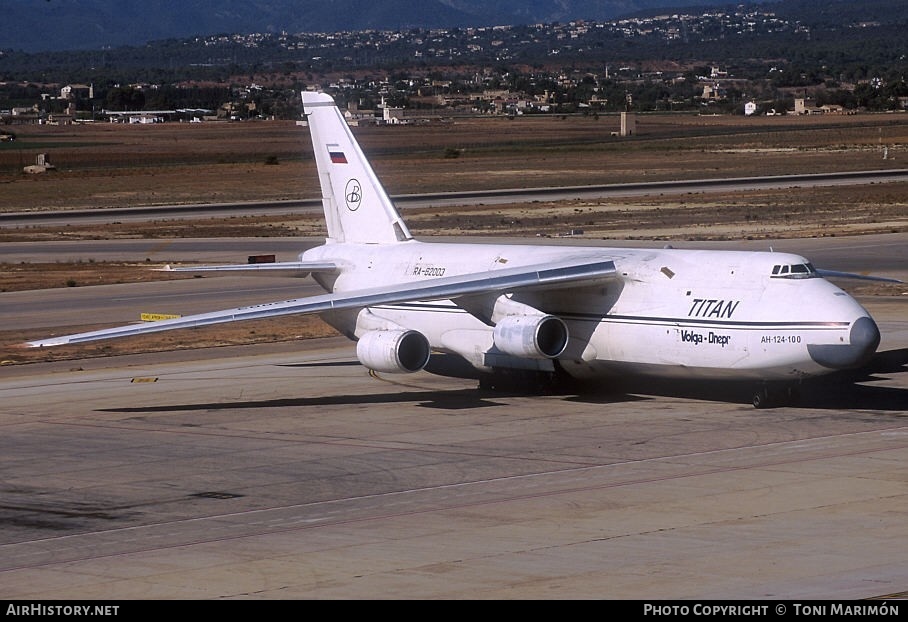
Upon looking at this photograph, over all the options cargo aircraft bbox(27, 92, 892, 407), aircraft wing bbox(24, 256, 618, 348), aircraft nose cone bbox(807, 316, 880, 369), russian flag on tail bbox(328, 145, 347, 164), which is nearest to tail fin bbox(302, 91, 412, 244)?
russian flag on tail bbox(328, 145, 347, 164)

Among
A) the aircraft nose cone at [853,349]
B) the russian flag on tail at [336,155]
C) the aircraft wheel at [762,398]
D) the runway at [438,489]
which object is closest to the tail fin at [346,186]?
the russian flag on tail at [336,155]

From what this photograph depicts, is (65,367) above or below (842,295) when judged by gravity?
below

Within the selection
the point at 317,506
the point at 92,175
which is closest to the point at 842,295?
the point at 317,506

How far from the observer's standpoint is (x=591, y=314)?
31828 millimetres

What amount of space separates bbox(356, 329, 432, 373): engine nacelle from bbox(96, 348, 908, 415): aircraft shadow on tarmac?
121cm

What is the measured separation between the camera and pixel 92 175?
12744 cm

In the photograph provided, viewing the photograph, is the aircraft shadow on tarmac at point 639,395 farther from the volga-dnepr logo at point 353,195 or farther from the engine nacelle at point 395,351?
the volga-dnepr logo at point 353,195

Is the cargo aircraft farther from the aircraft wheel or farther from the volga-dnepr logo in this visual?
the volga-dnepr logo

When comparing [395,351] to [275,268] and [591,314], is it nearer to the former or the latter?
[591,314]

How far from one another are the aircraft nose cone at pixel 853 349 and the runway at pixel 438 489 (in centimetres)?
125

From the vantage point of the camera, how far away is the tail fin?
37.6m

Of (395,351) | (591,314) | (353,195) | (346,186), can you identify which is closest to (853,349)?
(591,314)
